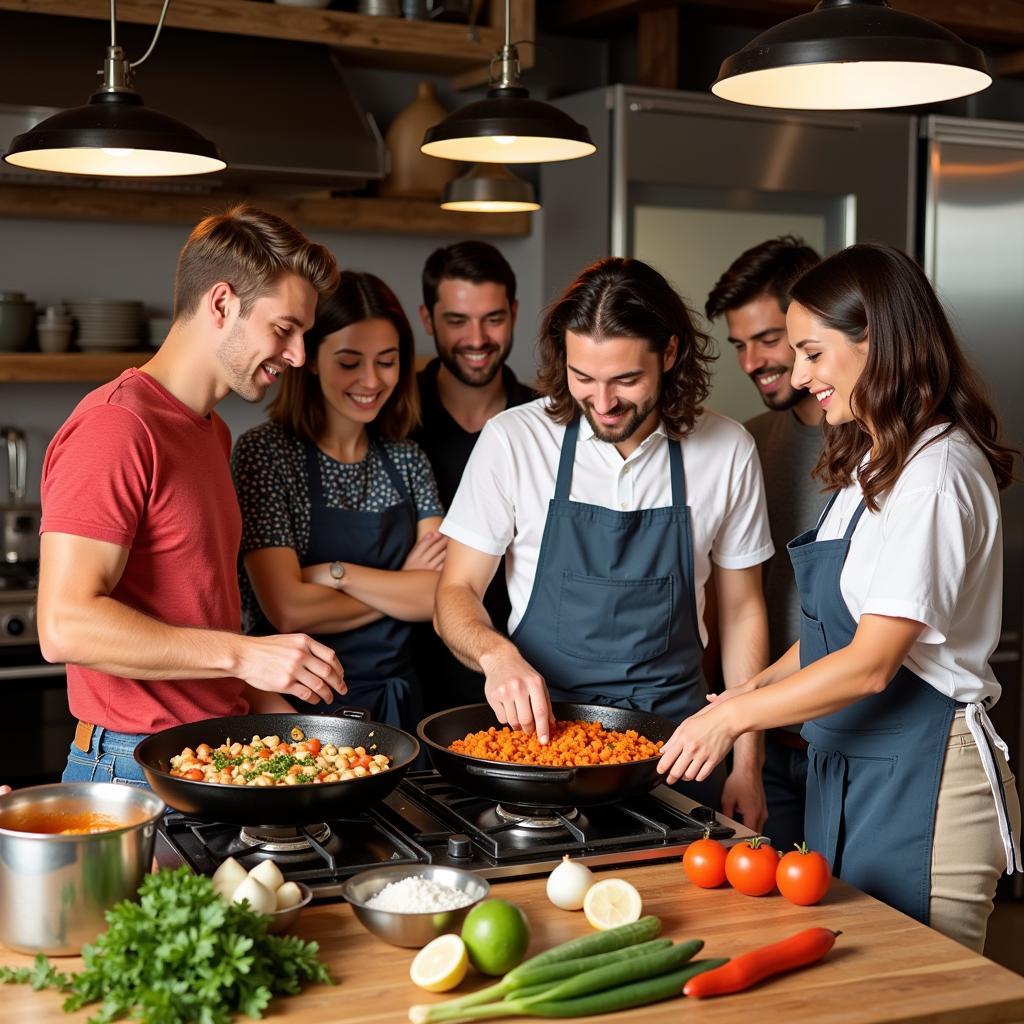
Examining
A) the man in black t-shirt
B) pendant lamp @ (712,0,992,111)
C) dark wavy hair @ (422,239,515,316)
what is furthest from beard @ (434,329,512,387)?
pendant lamp @ (712,0,992,111)

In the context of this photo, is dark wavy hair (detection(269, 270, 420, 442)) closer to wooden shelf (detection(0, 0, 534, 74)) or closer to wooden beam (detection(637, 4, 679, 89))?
wooden shelf (detection(0, 0, 534, 74))

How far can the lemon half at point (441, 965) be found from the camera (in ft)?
5.21

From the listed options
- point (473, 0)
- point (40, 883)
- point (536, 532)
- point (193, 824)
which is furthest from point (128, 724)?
point (473, 0)

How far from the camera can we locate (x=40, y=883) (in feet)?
5.33

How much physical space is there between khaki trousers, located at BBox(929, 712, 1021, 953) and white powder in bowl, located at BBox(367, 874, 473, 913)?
2.66 ft

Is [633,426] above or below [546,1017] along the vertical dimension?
above

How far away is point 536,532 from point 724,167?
198 cm

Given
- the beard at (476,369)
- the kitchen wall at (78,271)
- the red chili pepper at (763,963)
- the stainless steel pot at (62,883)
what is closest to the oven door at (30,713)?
the kitchen wall at (78,271)

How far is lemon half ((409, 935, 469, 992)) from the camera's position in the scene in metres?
1.59

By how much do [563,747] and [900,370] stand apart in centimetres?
79

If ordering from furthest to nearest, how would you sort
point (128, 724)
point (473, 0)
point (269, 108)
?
point (473, 0) < point (269, 108) < point (128, 724)

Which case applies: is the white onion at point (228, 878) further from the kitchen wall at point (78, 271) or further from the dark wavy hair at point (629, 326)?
the kitchen wall at point (78, 271)

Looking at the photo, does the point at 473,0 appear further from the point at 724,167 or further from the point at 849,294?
the point at 849,294

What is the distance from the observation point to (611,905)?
1.80 meters
